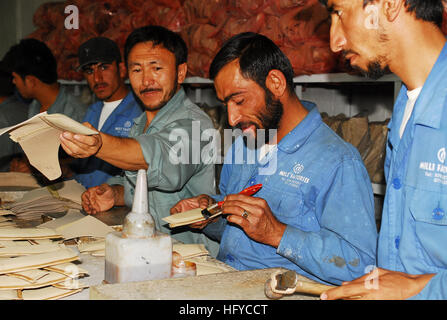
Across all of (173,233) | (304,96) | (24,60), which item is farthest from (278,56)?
(24,60)

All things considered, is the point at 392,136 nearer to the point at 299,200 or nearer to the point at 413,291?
the point at 299,200

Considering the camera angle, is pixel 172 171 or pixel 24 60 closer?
pixel 172 171

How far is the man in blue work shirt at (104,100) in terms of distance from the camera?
2.93 metres

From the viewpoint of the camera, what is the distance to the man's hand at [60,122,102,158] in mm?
1458

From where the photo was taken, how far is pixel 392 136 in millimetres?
1429

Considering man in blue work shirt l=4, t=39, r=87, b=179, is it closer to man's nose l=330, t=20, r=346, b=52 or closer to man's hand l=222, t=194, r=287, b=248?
man's hand l=222, t=194, r=287, b=248

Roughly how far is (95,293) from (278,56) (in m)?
1.12

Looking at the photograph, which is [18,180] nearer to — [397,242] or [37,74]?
[37,74]

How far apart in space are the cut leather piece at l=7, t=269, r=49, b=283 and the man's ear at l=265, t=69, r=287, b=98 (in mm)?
973

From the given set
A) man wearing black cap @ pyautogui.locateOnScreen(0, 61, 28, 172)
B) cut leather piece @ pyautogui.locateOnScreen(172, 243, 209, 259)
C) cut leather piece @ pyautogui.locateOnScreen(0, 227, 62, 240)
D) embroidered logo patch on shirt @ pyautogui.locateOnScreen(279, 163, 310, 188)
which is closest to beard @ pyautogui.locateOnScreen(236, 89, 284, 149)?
embroidered logo patch on shirt @ pyautogui.locateOnScreen(279, 163, 310, 188)

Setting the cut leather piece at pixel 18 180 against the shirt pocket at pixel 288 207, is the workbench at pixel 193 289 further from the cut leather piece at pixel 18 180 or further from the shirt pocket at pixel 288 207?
the cut leather piece at pixel 18 180

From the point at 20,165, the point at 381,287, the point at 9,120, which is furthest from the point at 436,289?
the point at 9,120

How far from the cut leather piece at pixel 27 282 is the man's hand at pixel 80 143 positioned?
486 mm

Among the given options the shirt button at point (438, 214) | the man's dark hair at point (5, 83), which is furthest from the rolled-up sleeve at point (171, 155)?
the man's dark hair at point (5, 83)
